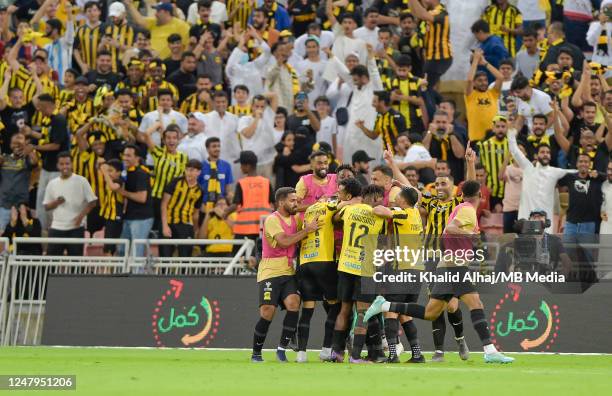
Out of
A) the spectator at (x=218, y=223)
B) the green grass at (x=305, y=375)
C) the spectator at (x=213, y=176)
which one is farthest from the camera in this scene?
the spectator at (x=213, y=176)

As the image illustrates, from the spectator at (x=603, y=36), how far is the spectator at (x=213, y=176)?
7.58 meters

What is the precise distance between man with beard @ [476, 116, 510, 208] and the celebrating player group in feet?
18.8

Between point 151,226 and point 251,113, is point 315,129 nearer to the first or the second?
point 251,113

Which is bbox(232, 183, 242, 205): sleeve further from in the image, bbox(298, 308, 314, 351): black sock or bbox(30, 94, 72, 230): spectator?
bbox(298, 308, 314, 351): black sock

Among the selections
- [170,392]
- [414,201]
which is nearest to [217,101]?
[414,201]

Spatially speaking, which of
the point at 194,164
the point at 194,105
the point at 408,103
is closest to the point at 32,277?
the point at 194,164

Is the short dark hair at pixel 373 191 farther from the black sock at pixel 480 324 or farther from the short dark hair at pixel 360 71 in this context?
the short dark hair at pixel 360 71

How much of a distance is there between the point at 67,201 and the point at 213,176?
262cm

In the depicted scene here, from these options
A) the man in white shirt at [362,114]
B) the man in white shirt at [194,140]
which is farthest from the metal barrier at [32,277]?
the man in white shirt at [362,114]

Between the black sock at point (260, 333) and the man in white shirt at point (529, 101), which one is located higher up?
the man in white shirt at point (529, 101)

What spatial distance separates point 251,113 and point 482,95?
4.44 meters

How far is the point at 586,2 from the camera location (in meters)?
27.1

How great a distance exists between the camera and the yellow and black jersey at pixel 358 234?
1600 cm

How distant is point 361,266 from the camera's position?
16.1 metres
